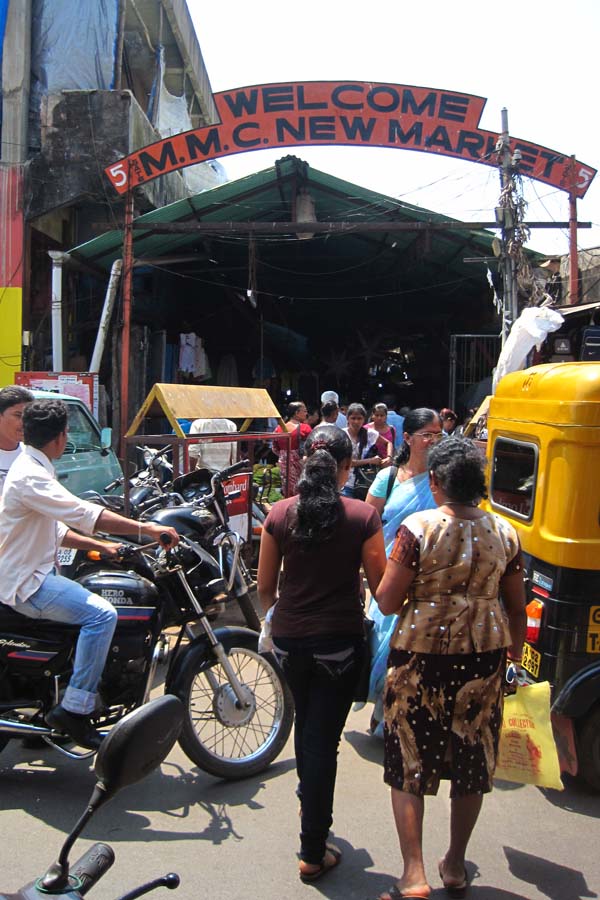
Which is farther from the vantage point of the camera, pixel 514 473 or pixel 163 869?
pixel 514 473

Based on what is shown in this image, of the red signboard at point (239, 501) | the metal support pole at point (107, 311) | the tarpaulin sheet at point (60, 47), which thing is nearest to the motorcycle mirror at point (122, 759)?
the red signboard at point (239, 501)

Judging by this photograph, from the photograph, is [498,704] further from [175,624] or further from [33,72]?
[33,72]

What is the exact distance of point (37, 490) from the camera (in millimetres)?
2922

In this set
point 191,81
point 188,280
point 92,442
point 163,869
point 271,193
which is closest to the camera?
point 163,869

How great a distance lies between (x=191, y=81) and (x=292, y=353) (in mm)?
7358

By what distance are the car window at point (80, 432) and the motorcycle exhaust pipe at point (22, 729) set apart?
397 cm

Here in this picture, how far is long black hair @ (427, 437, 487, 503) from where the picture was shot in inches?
90.8

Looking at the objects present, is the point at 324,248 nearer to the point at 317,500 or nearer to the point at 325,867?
the point at 317,500

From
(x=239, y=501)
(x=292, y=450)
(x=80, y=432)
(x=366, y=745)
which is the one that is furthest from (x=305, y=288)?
(x=366, y=745)

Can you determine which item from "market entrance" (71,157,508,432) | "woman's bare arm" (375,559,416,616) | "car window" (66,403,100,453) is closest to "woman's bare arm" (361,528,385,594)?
"woman's bare arm" (375,559,416,616)

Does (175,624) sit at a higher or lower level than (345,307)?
lower

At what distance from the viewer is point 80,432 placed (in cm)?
698

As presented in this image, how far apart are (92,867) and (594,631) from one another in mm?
2261

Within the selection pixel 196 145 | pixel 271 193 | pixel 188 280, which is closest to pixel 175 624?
pixel 196 145
